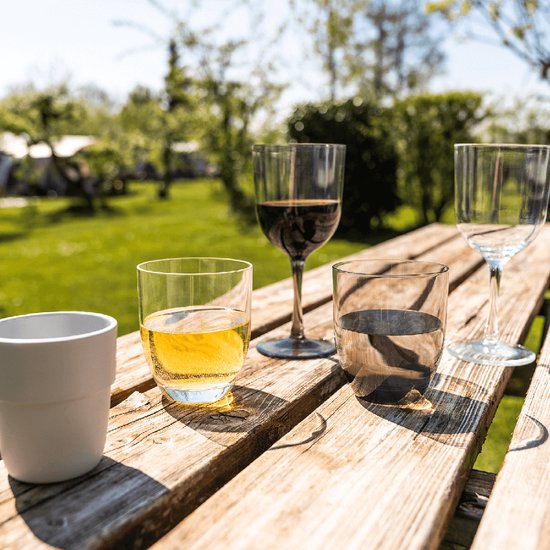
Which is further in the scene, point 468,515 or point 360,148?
point 360,148

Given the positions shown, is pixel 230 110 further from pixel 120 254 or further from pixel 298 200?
pixel 298 200

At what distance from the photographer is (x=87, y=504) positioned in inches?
31.7

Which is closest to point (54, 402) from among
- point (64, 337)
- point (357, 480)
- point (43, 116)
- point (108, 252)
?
point (64, 337)

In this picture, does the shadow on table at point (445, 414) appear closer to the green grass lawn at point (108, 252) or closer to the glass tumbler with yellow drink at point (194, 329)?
the glass tumbler with yellow drink at point (194, 329)

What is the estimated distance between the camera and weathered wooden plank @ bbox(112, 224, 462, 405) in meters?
1.29

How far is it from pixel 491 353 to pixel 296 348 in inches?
17.7

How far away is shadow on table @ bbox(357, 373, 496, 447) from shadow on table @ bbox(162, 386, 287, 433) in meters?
0.18

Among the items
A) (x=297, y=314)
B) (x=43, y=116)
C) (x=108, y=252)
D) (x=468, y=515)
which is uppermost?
(x=43, y=116)

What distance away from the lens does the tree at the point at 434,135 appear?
29.5 ft

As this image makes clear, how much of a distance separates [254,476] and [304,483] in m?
0.07

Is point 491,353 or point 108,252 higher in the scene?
point 491,353

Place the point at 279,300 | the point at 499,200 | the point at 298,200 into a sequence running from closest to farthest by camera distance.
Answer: the point at 499,200 < the point at 298,200 < the point at 279,300

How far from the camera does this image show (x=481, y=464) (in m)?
2.88

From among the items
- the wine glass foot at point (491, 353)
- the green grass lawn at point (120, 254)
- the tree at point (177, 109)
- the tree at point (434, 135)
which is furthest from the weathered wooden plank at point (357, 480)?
the tree at point (177, 109)
